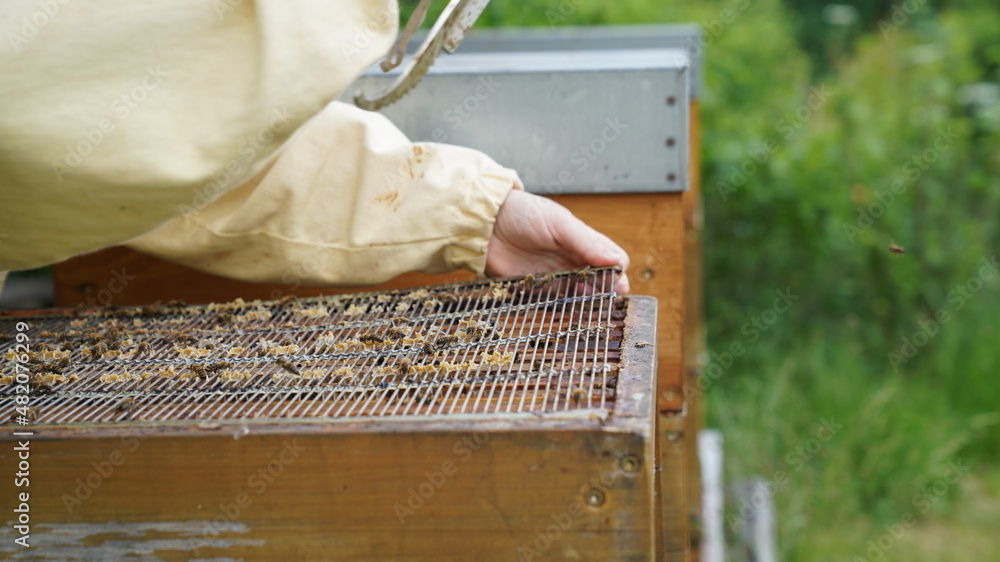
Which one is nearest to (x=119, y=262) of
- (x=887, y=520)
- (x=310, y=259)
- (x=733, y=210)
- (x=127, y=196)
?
(x=310, y=259)

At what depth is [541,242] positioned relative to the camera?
67.7 inches

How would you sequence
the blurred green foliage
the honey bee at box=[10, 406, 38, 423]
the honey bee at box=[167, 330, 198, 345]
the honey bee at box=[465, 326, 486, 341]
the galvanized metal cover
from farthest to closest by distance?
the blurred green foliage
the galvanized metal cover
the honey bee at box=[167, 330, 198, 345]
the honey bee at box=[465, 326, 486, 341]
the honey bee at box=[10, 406, 38, 423]

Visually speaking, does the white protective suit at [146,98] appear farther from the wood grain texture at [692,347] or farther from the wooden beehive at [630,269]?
the wood grain texture at [692,347]

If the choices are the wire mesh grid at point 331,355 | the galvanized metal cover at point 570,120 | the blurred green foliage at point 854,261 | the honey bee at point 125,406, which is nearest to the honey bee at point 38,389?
the wire mesh grid at point 331,355

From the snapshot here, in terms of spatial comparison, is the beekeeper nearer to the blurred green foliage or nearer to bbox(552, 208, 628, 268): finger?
bbox(552, 208, 628, 268): finger

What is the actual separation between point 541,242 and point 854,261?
360cm

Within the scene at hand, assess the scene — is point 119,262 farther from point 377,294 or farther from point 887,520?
point 887,520

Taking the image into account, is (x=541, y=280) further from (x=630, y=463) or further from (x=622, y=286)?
(x=630, y=463)

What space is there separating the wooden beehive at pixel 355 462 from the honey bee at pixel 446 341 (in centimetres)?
7

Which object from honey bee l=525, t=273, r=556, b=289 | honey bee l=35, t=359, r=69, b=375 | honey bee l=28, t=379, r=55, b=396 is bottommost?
honey bee l=28, t=379, r=55, b=396

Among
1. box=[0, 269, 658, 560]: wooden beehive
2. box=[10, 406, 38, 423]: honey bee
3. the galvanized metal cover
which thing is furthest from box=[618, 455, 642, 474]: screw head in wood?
the galvanized metal cover

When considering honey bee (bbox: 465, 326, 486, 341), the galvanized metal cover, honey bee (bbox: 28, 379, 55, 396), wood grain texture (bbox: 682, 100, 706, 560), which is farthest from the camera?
wood grain texture (bbox: 682, 100, 706, 560)

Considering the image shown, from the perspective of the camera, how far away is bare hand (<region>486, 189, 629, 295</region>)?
65.9 inches

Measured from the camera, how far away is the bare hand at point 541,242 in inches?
65.9
